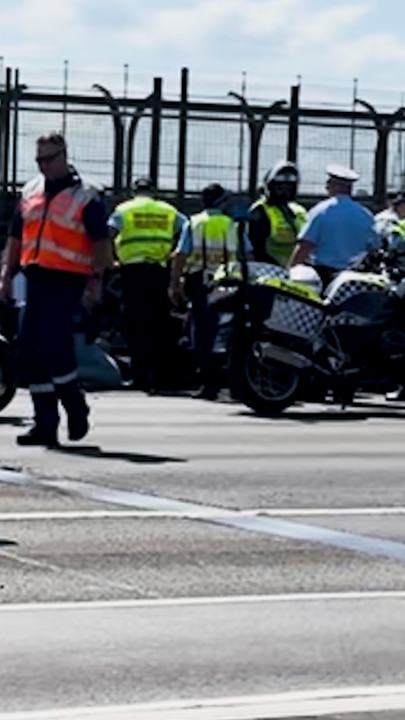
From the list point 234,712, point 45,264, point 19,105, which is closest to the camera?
point 234,712

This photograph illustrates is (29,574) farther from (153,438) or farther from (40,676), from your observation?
(153,438)

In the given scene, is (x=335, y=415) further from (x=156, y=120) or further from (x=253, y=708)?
(x=253, y=708)

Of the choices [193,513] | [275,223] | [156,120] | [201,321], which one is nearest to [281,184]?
[275,223]

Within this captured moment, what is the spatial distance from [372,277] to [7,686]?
39.3 feet

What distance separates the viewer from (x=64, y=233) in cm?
1662

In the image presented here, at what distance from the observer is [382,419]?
778 inches

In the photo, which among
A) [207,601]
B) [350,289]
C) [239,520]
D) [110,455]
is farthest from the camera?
[350,289]

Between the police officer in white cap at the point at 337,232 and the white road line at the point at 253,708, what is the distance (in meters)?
12.8

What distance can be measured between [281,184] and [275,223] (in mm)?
479

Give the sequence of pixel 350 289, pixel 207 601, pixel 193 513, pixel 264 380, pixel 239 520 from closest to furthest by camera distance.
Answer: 1. pixel 207 601
2. pixel 239 520
3. pixel 193 513
4. pixel 264 380
5. pixel 350 289

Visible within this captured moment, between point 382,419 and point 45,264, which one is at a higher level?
point 45,264

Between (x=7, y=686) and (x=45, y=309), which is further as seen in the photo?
(x=45, y=309)

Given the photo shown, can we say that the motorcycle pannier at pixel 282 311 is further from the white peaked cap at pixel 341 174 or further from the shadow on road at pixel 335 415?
the white peaked cap at pixel 341 174

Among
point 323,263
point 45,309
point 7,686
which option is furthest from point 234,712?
point 323,263
